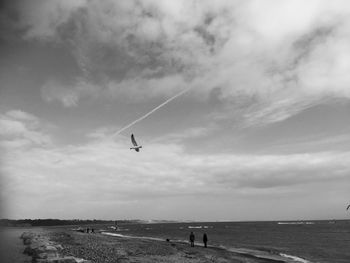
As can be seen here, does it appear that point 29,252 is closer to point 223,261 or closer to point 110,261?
point 110,261

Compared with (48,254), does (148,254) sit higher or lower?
higher

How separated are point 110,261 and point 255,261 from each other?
1647 centimetres

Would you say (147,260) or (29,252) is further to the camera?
(29,252)

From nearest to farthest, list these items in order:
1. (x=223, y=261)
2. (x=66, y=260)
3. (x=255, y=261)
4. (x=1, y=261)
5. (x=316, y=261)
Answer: (x=66, y=260)
(x=1, y=261)
(x=223, y=261)
(x=255, y=261)
(x=316, y=261)

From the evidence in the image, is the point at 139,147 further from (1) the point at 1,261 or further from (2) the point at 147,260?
(1) the point at 1,261

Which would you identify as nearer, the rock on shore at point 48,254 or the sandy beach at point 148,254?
Result: the rock on shore at point 48,254

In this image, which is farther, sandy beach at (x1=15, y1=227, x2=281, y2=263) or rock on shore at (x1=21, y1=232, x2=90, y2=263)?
sandy beach at (x1=15, y1=227, x2=281, y2=263)

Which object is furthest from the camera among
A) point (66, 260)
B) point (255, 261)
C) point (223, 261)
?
point (255, 261)

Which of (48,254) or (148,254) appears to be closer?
(48,254)

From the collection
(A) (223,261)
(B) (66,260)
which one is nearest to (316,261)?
(A) (223,261)

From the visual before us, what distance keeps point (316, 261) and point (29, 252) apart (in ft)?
110

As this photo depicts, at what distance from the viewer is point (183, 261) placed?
36719 mm

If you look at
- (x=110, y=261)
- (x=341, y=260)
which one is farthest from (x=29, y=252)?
(x=341, y=260)

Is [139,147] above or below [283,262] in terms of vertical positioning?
above
